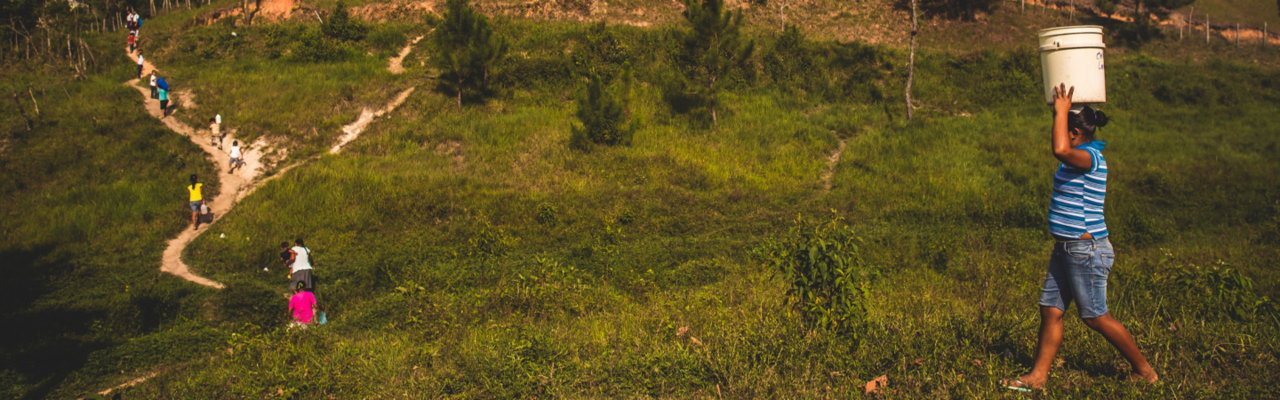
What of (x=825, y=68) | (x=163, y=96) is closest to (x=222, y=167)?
(x=163, y=96)

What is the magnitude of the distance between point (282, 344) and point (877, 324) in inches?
187

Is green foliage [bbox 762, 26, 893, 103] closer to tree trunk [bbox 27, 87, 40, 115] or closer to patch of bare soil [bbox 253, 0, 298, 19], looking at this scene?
patch of bare soil [bbox 253, 0, 298, 19]

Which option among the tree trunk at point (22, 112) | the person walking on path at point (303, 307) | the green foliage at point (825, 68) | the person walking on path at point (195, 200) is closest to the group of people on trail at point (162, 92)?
the tree trunk at point (22, 112)

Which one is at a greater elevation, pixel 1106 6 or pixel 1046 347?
pixel 1106 6

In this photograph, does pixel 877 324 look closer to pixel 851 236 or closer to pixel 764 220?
pixel 851 236

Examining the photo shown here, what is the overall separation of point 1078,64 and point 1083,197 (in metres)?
0.74

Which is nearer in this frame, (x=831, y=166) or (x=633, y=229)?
(x=633, y=229)

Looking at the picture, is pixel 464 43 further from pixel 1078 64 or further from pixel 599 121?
pixel 1078 64

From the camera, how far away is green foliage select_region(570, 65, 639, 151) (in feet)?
50.5

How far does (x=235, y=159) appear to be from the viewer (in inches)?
581

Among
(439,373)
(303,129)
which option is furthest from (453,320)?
(303,129)

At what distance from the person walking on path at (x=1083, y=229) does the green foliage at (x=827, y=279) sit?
1090 millimetres

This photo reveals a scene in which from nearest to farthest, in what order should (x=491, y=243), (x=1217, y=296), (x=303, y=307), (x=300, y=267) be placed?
(x=1217, y=296) → (x=303, y=307) → (x=300, y=267) → (x=491, y=243)

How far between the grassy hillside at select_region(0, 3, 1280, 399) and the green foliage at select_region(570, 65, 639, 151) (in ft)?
1.48
